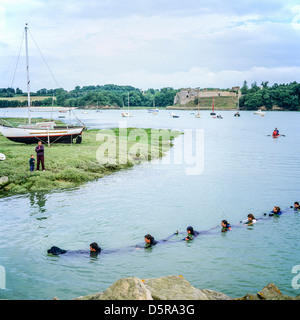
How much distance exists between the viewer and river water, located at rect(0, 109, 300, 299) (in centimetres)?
1435

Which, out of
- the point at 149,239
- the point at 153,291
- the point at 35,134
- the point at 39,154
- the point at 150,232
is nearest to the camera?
the point at 153,291

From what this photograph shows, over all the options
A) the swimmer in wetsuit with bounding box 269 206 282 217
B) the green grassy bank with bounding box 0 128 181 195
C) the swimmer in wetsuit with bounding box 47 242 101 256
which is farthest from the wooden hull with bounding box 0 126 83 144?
the swimmer in wetsuit with bounding box 269 206 282 217

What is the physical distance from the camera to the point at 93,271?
15.0 metres

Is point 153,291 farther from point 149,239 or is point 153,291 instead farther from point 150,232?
point 150,232

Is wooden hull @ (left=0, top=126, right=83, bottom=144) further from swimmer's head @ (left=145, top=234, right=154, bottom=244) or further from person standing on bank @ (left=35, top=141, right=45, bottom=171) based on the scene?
swimmer's head @ (left=145, top=234, right=154, bottom=244)

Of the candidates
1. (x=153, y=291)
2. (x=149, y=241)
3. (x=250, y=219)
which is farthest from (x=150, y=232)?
(x=153, y=291)

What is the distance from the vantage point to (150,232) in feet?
64.8

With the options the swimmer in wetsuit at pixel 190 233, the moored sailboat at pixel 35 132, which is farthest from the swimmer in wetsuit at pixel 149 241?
the moored sailboat at pixel 35 132

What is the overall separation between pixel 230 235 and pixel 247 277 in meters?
5.03

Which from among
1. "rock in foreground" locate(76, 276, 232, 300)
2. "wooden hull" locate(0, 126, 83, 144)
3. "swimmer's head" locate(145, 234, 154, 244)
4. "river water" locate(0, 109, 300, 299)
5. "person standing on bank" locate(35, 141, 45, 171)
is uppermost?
"wooden hull" locate(0, 126, 83, 144)

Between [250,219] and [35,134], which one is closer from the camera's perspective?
[250,219]
